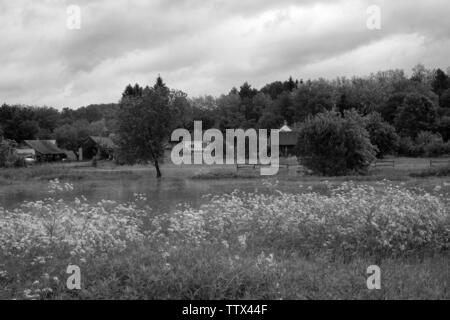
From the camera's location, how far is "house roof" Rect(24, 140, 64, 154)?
95000 millimetres

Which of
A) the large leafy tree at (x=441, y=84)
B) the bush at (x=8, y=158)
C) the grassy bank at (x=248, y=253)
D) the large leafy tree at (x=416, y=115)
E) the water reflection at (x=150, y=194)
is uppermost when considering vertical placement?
the large leafy tree at (x=441, y=84)

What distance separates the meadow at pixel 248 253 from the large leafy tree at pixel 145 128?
3594cm

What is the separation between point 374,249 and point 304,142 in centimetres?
3348

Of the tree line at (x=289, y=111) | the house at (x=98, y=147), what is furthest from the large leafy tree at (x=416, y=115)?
the house at (x=98, y=147)

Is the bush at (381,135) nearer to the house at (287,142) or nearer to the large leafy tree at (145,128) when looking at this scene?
the house at (287,142)

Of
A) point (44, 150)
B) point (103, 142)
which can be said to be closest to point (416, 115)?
point (103, 142)

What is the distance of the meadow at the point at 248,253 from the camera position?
7250 mm

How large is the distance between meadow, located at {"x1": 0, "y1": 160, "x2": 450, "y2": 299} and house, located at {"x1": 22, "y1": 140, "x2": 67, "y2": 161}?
85342mm

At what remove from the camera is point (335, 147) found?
4184cm

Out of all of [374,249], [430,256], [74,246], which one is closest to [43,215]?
[74,246]

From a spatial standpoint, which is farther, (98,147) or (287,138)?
(98,147)

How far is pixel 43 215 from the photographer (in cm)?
1102

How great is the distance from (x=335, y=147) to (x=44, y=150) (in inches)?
2660

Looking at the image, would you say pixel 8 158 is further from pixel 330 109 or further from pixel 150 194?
pixel 330 109
